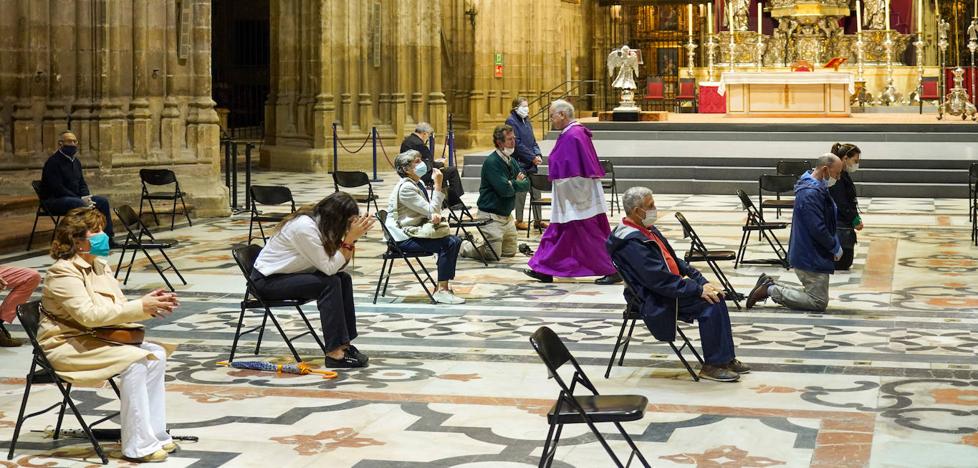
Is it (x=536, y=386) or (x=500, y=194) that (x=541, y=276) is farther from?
(x=536, y=386)

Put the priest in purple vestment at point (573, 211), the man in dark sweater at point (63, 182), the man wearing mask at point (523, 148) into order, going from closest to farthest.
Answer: the priest in purple vestment at point (573, 211) < the man in dark sweater at point (63, 182) < the man wearing mask at point (523, 148)

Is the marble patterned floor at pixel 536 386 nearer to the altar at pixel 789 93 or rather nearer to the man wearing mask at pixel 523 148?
the man wearing mask at pixel 523 148

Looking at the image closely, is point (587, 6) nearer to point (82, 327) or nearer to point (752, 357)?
point (752, 357)

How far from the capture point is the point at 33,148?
16.8 m

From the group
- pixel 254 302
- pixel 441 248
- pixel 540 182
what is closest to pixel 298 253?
pixel 254 302

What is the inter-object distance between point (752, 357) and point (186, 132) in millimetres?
10753

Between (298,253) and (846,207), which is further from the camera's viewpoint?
Answer: (846,207)

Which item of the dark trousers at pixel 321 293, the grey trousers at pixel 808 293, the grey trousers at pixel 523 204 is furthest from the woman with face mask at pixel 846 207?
the dark trousers at pixel 321 293

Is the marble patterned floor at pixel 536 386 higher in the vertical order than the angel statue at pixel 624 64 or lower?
lower

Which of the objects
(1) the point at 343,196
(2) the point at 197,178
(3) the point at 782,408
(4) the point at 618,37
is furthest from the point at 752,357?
(4) the point at 618,37

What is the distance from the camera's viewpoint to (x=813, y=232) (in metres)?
10.1

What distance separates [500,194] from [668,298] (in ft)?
16.2

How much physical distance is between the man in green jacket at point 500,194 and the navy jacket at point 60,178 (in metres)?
3.78

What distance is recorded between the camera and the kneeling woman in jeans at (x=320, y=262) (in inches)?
332
